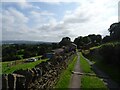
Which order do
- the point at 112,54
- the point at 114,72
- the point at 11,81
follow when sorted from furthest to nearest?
the point at 112,54 < the point at 114,72 < the point at 11,81

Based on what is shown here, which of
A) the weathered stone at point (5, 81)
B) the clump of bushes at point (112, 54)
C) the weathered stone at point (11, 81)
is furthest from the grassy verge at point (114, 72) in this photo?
the weathered stone at point (5, 81)

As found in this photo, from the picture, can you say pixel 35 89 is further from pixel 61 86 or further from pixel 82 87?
pixel 82 87

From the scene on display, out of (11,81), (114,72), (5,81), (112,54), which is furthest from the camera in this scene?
(112,54)

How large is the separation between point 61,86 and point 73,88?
713 millimetres

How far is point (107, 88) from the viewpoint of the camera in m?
13.9

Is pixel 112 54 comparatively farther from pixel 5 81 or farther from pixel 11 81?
pixel 5 81

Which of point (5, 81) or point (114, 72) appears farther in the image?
point (114, 72)

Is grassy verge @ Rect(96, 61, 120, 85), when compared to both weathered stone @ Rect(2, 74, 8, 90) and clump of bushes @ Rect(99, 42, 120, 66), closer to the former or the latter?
clump of bushes @ Rect(99, 42, 120, 66)

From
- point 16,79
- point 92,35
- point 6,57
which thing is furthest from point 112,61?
point 92,35

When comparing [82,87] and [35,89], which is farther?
[82,87]

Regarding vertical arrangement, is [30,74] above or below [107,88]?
above

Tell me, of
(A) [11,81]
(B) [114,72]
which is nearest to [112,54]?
(B) [114,72]

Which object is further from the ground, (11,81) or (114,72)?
(11,81)

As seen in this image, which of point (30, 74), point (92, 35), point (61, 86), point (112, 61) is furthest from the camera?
point (92, 35)
